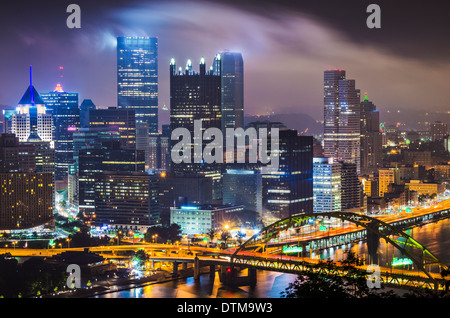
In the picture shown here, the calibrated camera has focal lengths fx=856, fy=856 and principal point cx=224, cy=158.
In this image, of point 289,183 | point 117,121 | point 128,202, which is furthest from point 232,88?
point 128,202

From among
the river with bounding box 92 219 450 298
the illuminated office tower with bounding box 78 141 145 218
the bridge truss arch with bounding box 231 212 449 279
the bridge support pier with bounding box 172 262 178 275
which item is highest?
the illuminated office tower with bounding box 78 141 145 218

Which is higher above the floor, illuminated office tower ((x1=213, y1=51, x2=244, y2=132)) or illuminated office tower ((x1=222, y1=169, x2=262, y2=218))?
illuminated office tower ((x1=213, y1=51, x2=244, y2=132))

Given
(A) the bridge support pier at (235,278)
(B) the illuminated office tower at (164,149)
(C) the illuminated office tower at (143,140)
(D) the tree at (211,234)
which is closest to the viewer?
(A) the bridge support pier at (235,278)

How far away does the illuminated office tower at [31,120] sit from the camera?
4878 cm

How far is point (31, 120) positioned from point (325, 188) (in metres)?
17.9

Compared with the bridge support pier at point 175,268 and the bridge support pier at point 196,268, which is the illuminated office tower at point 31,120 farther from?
the bridge support pier at point 196,268

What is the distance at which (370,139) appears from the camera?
65500mm

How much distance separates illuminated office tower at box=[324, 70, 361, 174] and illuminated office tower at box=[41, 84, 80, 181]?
678 inches

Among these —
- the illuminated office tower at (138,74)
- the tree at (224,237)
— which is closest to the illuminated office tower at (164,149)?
the illuminated office tower at (138,74)

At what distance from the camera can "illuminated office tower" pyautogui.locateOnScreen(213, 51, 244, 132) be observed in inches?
2216

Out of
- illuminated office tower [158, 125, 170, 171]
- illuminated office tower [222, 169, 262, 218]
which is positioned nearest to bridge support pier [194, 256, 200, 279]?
illuminated office tower [222, 169, 262, 218]

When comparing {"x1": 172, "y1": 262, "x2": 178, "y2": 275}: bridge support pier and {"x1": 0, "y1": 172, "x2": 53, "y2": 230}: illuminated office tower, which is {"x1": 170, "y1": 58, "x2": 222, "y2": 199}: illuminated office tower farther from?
{"x1": 172, "y1": 262, "x2": 178, "y2": 275}: bridge support pier

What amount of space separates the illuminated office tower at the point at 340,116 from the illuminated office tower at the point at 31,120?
764 inches

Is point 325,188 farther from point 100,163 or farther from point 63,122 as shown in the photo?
point 63,122
